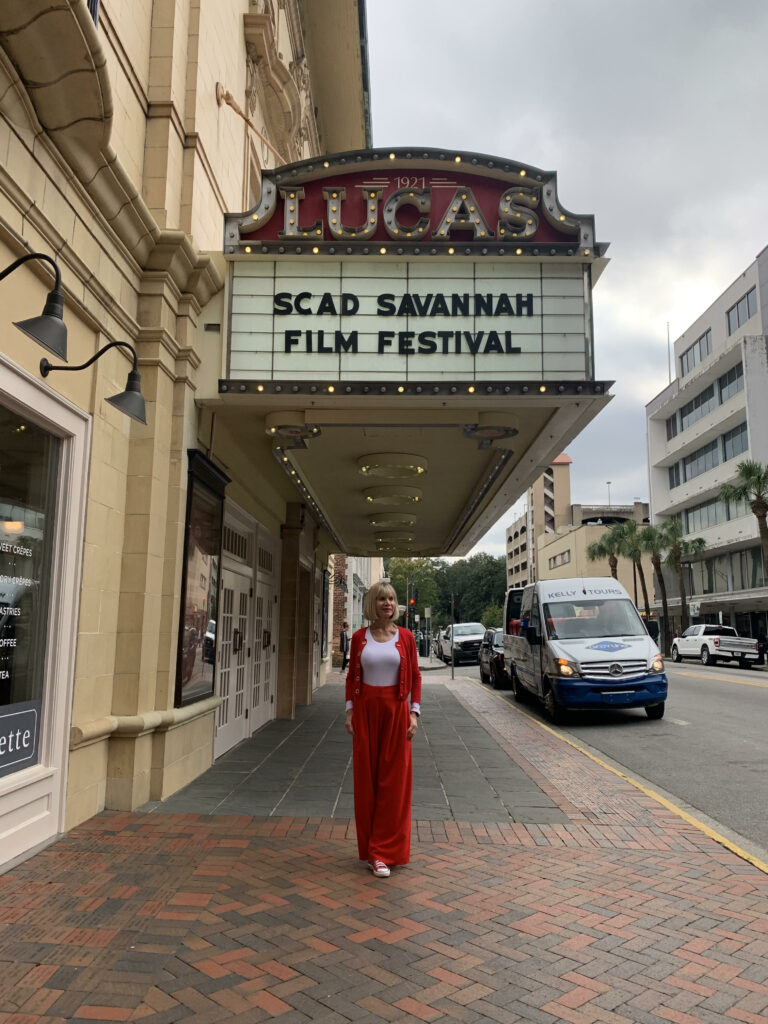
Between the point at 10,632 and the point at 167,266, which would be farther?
the point at 167,266

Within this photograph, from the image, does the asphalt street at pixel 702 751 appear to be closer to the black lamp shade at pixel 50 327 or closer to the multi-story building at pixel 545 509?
the black lamp shade at pixel 50 327

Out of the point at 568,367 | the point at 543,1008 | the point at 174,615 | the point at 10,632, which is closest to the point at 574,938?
the point at 543,1008

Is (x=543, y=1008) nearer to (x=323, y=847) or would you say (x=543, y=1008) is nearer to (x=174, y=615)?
(x=323, y=847)

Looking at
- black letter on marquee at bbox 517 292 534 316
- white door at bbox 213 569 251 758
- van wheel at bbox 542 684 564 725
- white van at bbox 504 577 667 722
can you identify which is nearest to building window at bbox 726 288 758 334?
white van at bbox 504 577 667 722

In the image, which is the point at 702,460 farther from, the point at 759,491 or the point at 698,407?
the point at 759,491

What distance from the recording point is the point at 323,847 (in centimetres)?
530

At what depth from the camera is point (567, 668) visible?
1198 centimetres

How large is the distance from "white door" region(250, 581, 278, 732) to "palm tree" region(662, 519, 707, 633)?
134 ft

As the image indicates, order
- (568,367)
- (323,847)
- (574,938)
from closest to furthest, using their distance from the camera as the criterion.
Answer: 1. (574,938)
2. (323,847)
3. (568,367)

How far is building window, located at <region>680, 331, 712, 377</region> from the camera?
167ft

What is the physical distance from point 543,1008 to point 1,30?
5.24 m

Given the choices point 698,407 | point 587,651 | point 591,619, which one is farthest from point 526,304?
→ point 698,407

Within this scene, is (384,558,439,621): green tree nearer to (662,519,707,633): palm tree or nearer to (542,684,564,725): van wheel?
(662,519,707,633): palm tree

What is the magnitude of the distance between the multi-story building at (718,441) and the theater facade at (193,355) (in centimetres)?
3839
